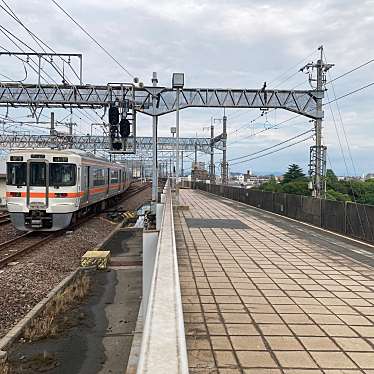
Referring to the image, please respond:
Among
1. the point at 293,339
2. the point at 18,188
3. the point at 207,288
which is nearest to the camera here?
the point at 293,339

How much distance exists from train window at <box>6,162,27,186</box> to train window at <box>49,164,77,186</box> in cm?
94

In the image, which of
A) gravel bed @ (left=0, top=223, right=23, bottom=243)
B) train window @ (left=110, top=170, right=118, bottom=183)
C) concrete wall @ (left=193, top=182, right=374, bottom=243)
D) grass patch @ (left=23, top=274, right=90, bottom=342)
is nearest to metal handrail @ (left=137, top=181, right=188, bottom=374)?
grass patch @ (left=23, top=274, right=90, bottom=342)

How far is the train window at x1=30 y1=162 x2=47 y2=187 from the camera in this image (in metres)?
16.8

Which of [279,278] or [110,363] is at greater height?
[279,278]

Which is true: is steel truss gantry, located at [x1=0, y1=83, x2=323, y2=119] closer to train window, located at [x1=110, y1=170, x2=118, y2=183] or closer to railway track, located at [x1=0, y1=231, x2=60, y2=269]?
railway track, located at [x1=0, y1=231, x2=60, y2=269]

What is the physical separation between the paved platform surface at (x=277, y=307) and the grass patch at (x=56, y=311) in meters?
2.31

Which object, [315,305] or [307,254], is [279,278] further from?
[307,254]

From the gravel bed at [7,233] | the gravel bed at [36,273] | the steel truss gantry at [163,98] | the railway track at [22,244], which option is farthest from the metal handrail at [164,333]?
the steel truss gantry at [163,98]

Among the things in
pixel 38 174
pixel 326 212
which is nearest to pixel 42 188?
pixel 38 174

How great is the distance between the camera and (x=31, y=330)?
7492mm

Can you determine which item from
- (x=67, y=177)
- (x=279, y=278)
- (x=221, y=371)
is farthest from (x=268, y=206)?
(x=221, y=371)

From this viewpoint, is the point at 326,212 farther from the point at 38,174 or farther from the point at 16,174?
the point at 16,174

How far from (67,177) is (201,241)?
823 centimetres

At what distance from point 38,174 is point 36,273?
6.39 m
